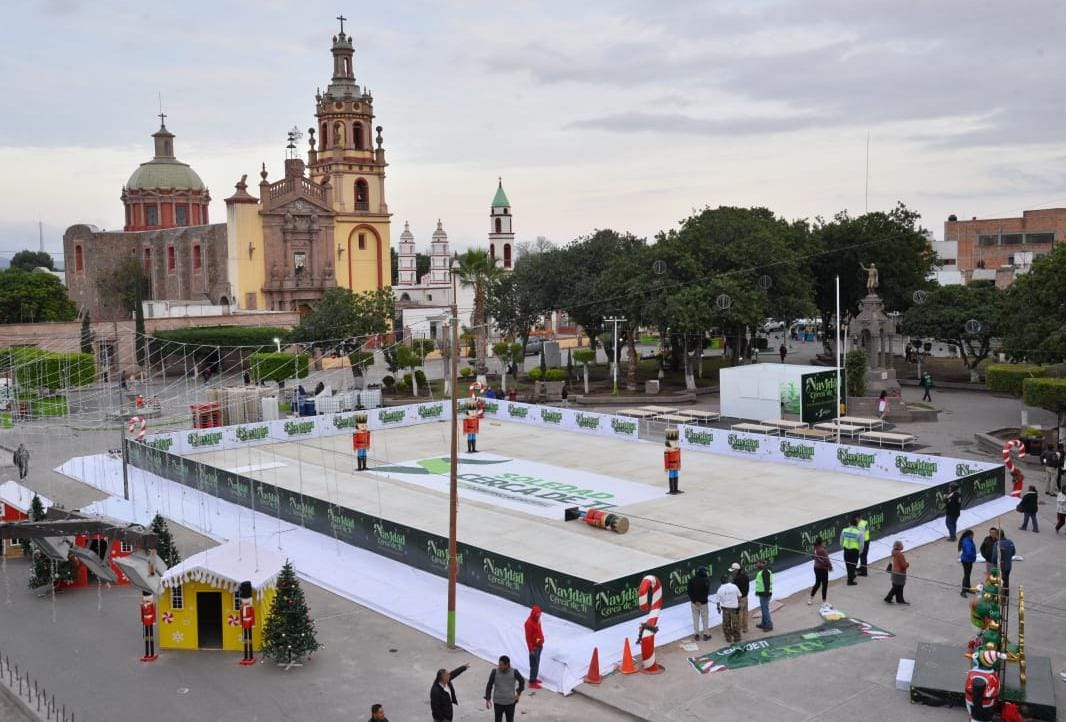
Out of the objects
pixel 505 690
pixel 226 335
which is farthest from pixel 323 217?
pixel 505 690

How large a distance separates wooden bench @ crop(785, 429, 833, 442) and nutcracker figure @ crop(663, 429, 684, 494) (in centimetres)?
1060

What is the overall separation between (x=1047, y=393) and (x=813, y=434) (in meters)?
7.77

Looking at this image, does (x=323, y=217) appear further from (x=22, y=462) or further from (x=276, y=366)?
(x=22, y=462)

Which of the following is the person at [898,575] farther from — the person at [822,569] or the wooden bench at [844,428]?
the wooden bench at [844,428]

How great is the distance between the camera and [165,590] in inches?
695

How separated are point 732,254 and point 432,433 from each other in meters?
21.2

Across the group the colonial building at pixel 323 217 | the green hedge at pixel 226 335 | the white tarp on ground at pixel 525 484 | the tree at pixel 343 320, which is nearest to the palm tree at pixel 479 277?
the tree at pixel 343 320

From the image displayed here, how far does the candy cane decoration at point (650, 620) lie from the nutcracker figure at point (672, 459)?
10.0 meters

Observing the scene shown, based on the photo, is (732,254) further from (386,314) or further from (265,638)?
(265,638)

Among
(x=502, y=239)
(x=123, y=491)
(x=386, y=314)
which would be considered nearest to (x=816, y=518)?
(x=123, y=491)

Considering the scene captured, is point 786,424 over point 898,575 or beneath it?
over

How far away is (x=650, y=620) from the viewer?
16562 mm

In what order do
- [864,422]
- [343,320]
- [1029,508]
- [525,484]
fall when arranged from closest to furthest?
[1029,508]
[525,484]
[864,422]
[343,320]

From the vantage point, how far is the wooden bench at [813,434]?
36.6 meters
